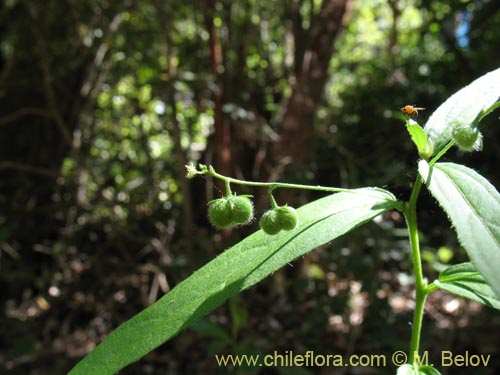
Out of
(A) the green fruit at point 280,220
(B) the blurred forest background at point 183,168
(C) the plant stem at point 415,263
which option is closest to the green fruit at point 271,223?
(A) the green fruit at point 280,220

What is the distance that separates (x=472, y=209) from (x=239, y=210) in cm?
48

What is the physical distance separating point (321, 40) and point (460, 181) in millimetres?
2666

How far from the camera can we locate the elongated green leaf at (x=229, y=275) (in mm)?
938

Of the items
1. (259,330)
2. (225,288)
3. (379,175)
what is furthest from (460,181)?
(379,175)

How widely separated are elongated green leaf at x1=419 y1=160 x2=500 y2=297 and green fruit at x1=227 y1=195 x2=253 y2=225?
0.39 meters

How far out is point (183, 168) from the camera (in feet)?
8.99

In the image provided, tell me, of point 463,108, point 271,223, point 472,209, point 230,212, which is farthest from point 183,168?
point 472,209

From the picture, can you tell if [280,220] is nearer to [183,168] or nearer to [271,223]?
[271,223]

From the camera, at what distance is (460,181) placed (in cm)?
90

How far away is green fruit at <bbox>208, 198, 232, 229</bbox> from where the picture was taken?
1.10 m

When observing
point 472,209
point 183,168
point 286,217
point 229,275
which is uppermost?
point 472,209

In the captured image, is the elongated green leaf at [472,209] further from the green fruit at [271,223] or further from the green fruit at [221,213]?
the green fruit at [221,213]

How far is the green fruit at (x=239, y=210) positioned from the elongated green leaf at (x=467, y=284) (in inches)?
16.9

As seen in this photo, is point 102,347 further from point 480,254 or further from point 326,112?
point 326,112
